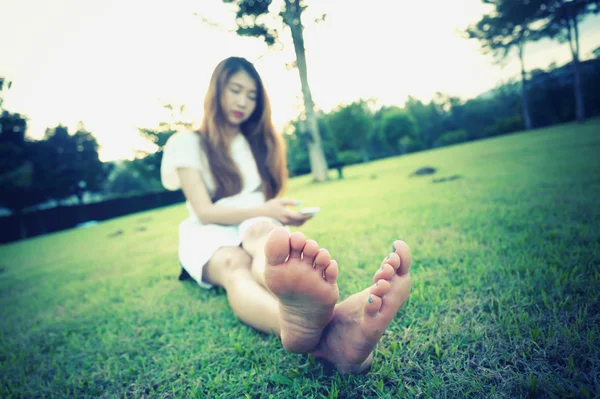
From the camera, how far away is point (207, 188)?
5.64 feet

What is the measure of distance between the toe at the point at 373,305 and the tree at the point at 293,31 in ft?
32.5

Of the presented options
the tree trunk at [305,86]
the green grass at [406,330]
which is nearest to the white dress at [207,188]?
the green grass at [406,330]

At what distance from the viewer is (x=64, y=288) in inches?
101

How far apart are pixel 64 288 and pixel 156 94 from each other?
64.6 feet

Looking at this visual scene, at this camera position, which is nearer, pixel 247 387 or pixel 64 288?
pixel 247 387

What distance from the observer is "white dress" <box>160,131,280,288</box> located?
141 cm

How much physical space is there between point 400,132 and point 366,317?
36.2m

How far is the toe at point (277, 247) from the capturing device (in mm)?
697

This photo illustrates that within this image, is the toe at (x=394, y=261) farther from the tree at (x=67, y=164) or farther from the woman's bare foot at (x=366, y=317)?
the tree at (x=67, y=164)

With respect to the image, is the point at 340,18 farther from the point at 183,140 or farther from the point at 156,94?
the point at 156,94

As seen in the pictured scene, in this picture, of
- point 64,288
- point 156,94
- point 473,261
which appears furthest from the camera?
point 156,94

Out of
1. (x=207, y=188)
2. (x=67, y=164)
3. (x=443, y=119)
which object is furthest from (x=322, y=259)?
(x=443, y=119)

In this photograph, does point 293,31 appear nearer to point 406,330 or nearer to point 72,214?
point 406,330

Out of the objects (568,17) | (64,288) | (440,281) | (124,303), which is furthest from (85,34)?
(568,17)
